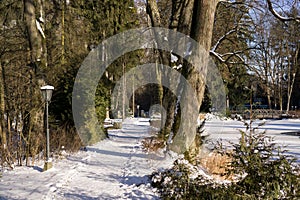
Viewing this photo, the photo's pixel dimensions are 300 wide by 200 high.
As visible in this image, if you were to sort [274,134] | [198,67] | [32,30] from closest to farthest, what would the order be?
[198,67]
[32,30]
[274,134]

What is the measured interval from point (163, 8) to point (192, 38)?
7.79 meters

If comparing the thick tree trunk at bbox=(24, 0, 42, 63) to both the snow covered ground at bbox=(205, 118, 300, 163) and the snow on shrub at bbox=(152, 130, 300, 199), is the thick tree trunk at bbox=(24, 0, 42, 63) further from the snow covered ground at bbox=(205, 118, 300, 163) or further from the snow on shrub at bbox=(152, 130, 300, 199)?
the snow on shrub at bbox=(152, 130, 300, 199)

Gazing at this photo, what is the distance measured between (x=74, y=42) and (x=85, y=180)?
372 inches

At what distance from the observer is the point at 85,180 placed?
6.12 meters

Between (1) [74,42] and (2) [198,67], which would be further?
(1) [74,42]

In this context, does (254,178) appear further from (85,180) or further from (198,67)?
(85,180)

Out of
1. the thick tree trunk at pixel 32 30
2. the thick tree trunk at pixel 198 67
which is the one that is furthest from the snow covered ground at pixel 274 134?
the thick tree trunk at pixel 32 30

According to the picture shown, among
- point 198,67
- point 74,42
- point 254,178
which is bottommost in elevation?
point 254,178

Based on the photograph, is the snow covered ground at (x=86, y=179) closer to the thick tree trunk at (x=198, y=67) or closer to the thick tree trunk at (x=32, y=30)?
the thick tree trunk at (x=198, y=67)

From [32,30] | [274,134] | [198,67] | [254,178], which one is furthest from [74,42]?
[254,178]

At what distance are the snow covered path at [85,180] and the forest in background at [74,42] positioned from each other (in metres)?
1.09

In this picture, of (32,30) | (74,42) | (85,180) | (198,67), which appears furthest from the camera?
(74,42)

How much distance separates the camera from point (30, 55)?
888cm

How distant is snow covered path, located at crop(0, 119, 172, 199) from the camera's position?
16.6 feet
